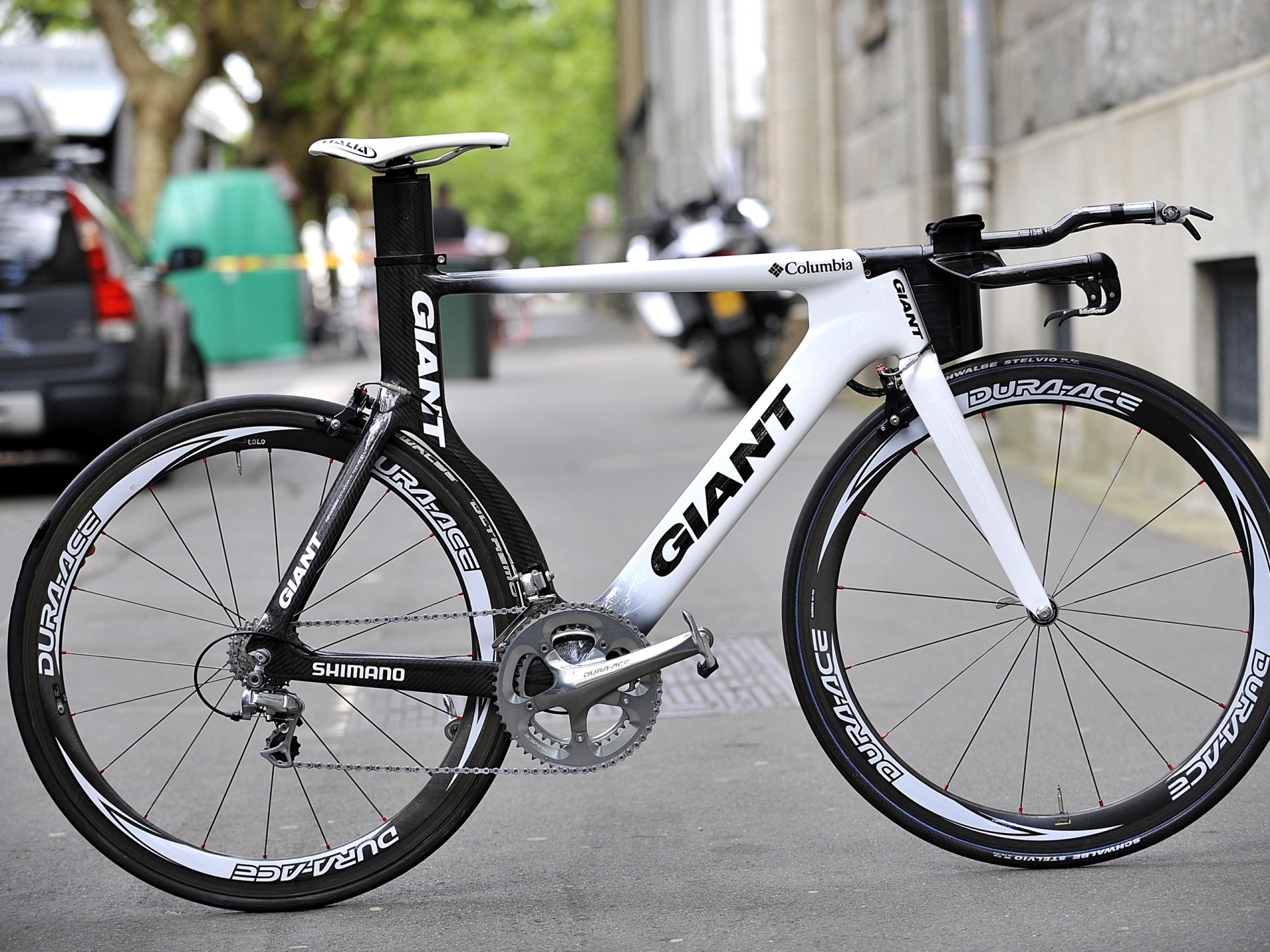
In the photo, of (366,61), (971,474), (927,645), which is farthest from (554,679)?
(366,61)

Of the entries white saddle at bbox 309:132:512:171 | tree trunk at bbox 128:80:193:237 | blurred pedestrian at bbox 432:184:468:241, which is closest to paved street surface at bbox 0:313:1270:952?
white saddle at bbox 309:132:512:171

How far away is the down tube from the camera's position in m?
3.22

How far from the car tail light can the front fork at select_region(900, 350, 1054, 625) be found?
23.3 feet

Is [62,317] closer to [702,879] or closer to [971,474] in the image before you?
[702,879]

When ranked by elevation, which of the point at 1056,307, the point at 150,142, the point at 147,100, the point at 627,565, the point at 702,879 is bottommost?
the point at 702,879

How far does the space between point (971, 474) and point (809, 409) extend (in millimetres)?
335

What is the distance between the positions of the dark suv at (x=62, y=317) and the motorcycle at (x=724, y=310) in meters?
4.66

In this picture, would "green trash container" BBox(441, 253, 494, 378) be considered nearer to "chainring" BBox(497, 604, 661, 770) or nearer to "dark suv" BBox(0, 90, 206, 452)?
"dark suv" BBox(0, 90, 206, 452)

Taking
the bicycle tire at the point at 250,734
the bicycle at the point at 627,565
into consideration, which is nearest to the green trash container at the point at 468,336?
the bicycle tire at the point at 250,734

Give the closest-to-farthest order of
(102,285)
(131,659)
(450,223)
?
1. (131,659)
2. (102,285)
3. (450,223)

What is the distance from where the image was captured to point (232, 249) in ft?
71.9

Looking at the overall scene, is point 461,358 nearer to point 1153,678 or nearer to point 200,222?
point 200,222

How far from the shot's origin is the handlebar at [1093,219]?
10.2ft

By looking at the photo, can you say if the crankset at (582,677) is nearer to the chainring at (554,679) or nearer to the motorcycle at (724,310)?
the chainring at (554,679)
